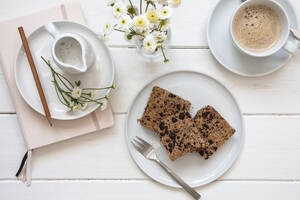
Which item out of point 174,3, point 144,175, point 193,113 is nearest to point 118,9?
point 174,3

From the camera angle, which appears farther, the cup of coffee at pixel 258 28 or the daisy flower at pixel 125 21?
the cup of coffee at pixel 258 28

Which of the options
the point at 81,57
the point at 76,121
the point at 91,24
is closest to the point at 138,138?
the point at 76,121

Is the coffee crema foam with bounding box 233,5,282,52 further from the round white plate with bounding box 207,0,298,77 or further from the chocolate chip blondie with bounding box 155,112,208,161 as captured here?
the chocolate chip blondie with bounding box 155,112,208,161

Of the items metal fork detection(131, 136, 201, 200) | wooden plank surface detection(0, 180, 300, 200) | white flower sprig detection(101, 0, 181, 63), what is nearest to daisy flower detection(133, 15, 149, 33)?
white flower sprig detection(101, 0, 181, 63)

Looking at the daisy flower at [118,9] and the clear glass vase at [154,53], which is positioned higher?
the daisy flower at [118,9]

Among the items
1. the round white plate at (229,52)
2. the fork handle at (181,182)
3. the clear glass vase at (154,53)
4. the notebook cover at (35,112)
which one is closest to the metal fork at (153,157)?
the fork handle at (181,182)

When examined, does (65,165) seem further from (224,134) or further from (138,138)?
(224,134)

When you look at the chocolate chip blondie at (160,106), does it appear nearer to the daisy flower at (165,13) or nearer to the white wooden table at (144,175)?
the white wooden table at (144,175)
